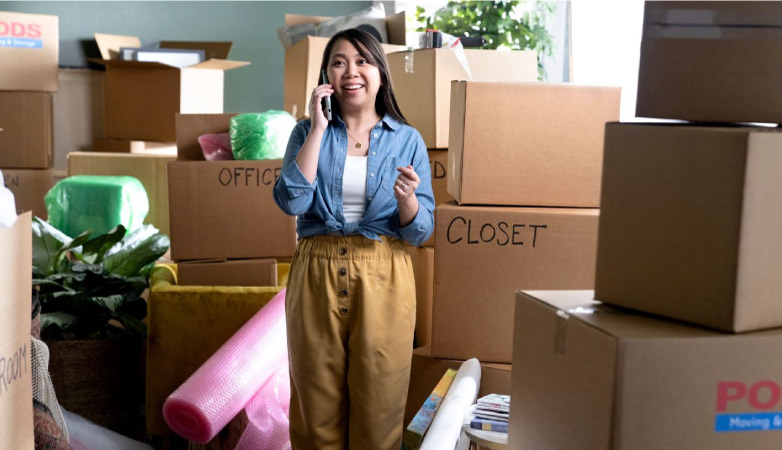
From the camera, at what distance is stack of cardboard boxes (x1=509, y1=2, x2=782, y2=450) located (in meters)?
0.93

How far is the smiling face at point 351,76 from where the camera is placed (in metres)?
1.82

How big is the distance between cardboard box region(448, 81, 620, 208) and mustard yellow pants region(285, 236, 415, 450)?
26 cm

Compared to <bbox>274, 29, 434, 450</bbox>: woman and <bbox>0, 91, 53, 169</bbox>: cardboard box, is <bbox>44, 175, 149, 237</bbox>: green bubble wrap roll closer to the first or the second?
<bbox>0, 91, 53, 169</bbox>: cardboard box

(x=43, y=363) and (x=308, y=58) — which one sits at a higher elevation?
(x=308, y=58)

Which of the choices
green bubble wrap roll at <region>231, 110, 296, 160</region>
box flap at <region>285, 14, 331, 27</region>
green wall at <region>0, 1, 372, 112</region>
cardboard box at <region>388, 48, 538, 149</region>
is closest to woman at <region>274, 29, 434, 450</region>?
cardboard box at <region>388, 48, 538, 149</region>

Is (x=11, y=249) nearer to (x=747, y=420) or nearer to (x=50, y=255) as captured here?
(x=747, y=420)

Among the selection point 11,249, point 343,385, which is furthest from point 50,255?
point 11,249

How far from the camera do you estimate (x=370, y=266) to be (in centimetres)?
176

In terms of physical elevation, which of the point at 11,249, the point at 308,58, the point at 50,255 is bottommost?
the point at 50,255

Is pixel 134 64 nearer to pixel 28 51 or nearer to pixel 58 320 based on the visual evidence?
pixel 28 51

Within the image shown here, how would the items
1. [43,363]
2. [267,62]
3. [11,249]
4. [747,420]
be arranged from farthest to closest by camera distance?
1. [267,62]
2. [43,363]
3. [11,249]
4. [747,420]

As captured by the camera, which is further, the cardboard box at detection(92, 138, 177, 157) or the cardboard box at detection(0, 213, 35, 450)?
the cardboard box at detection(92, 138, 177, 157)

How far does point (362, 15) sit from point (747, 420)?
8.17ft

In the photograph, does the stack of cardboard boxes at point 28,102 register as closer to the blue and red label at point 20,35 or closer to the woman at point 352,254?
the blue and red label at point 20,35
